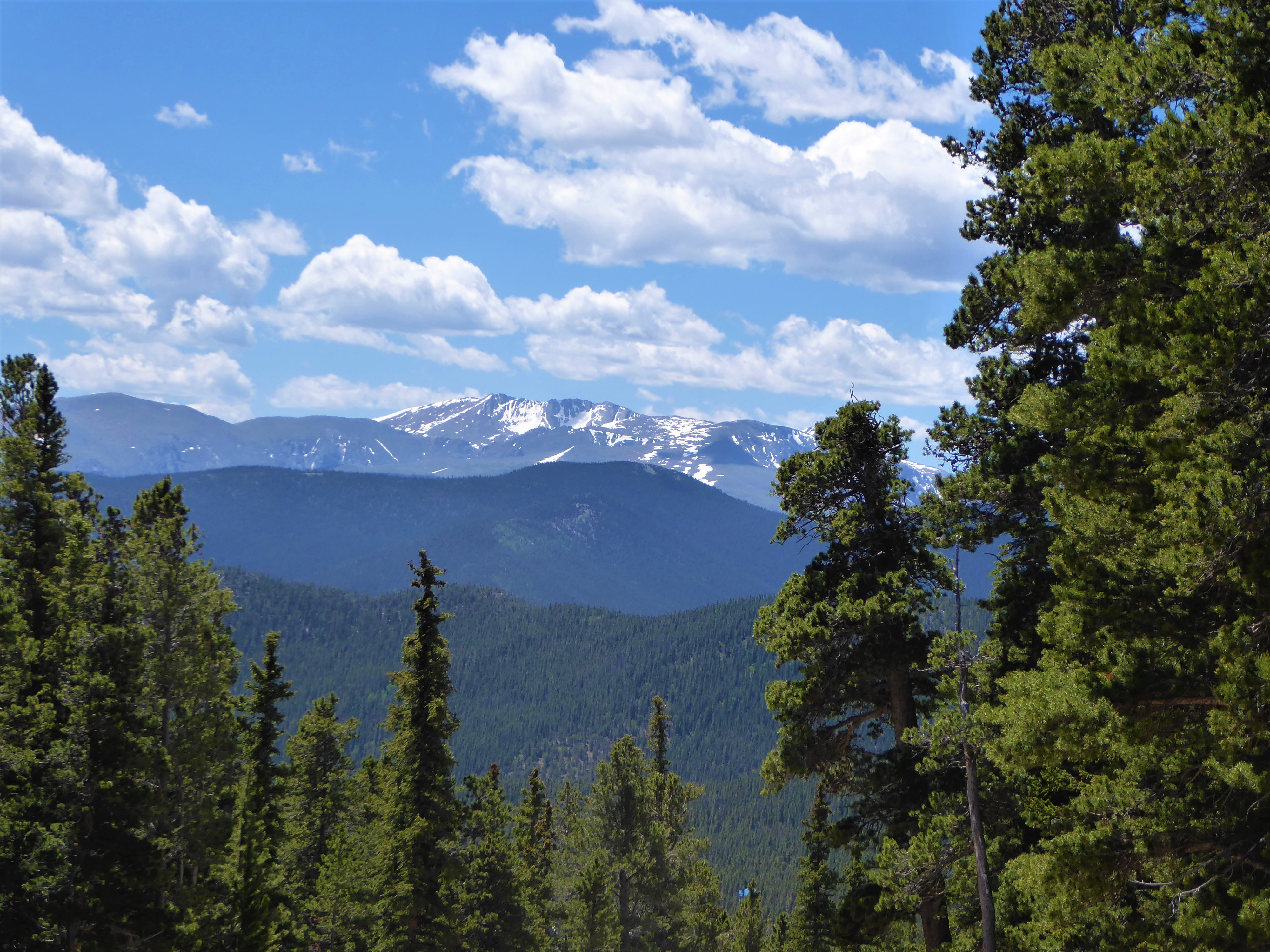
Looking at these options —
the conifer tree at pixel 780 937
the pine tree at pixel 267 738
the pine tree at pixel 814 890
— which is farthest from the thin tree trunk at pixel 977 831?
the conifer tree at pixel 780 937

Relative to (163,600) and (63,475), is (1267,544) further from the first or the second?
(63,475)

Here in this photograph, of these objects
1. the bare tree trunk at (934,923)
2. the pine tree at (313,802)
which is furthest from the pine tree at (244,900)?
the bare tree trunk at (934,923)

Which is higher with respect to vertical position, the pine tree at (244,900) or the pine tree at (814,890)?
the pine tree at (244,900)

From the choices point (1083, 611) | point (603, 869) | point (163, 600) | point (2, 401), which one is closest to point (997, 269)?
point (1083, 611)

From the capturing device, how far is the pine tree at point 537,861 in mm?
40469

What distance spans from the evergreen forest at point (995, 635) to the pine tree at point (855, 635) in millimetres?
73

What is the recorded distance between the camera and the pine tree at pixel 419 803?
1133 inches

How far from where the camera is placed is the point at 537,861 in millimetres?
51562

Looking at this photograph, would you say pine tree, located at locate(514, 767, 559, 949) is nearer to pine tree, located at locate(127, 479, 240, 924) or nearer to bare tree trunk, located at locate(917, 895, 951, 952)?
pine tree, located at locate(127, 479, 240, 924)

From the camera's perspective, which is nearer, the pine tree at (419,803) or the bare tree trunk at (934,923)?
the bare tree trunk at (934,923)

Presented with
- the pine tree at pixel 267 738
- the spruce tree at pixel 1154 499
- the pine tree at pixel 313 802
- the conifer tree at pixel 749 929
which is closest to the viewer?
the spruce tree at pixel 1154 499

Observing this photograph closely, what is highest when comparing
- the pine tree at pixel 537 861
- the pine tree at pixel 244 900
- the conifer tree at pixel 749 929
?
the pine tree at pixel 244 900

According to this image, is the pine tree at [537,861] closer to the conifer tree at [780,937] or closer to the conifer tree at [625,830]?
the conifer tree at [625,830]

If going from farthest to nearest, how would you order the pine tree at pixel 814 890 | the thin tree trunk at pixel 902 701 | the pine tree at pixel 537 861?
the pine tree at pixel 537 861 → the pine tree at pixel 814 890 → the thin tree trunk at pixel 902 701
